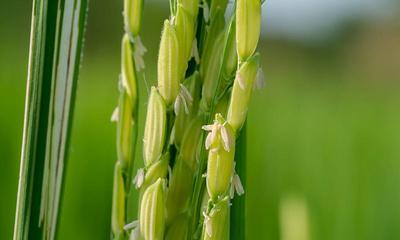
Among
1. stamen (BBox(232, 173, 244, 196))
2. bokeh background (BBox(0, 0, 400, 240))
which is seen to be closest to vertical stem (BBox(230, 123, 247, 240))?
stamen (BBox(232, 173, 244, 196))

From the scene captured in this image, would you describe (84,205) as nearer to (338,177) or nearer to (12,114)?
(12,114)

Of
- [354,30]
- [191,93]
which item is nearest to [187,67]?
[191,93]

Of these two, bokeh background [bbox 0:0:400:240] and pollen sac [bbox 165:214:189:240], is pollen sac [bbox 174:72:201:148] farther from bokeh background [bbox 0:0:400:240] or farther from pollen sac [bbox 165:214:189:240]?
bokeh background [bbox 0:0:400:240]

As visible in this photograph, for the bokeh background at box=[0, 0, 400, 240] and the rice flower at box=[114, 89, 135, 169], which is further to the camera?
the bokeh background at box=[0, 0, 400, 240]

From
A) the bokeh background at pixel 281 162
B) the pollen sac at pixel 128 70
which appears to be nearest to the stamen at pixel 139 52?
the pollen sac at pixel 128 70

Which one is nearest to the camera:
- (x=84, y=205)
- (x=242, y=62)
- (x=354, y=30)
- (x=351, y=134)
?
(x=242, y=62)

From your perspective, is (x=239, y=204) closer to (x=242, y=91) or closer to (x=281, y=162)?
(x=242, y=91)
